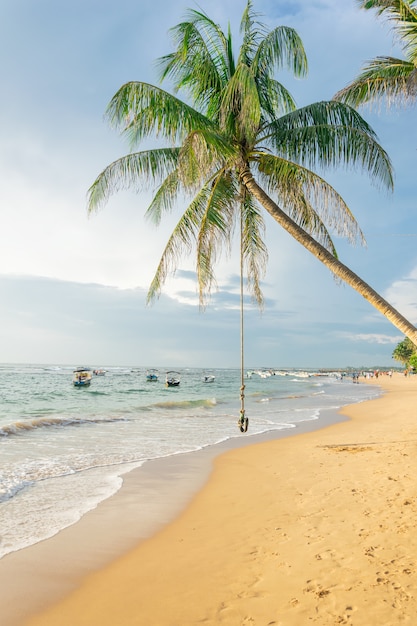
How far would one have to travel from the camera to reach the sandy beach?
3.58m

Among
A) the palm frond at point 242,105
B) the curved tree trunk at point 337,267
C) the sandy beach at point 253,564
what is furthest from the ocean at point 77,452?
the palm frond at point 242,105

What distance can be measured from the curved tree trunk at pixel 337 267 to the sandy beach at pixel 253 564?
7.99 feet

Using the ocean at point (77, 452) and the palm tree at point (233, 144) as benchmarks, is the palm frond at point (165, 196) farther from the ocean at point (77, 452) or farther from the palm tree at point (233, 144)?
the ocean at point (77, 452)

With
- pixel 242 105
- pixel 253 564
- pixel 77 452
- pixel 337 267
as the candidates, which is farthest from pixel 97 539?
pixel 242 105

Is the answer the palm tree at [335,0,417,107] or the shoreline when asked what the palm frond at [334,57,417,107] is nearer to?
the palm tree at [335,0,417,107]

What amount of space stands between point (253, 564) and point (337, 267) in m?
4.27

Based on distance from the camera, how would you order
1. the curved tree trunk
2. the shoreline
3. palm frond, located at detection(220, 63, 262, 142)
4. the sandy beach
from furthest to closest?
palm frond, located at detection(220, 63, 262, 142)
the curved tree trunk
the shoreline
the sandy beach

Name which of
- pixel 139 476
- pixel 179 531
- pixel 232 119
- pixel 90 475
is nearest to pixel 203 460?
pixel 139 476

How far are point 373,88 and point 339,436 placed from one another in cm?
1000

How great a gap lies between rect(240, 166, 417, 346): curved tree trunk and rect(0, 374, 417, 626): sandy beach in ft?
7.99

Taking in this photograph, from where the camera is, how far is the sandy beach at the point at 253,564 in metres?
3.58

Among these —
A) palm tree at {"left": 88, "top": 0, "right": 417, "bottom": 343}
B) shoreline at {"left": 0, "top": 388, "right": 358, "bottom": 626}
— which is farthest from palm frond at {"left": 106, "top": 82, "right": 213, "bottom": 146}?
shoreline at {"left": 0, "top": 388, "right": 358, "bottom": 626}

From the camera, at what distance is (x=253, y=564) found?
4.47 metres

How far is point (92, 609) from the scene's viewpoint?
3.82m
